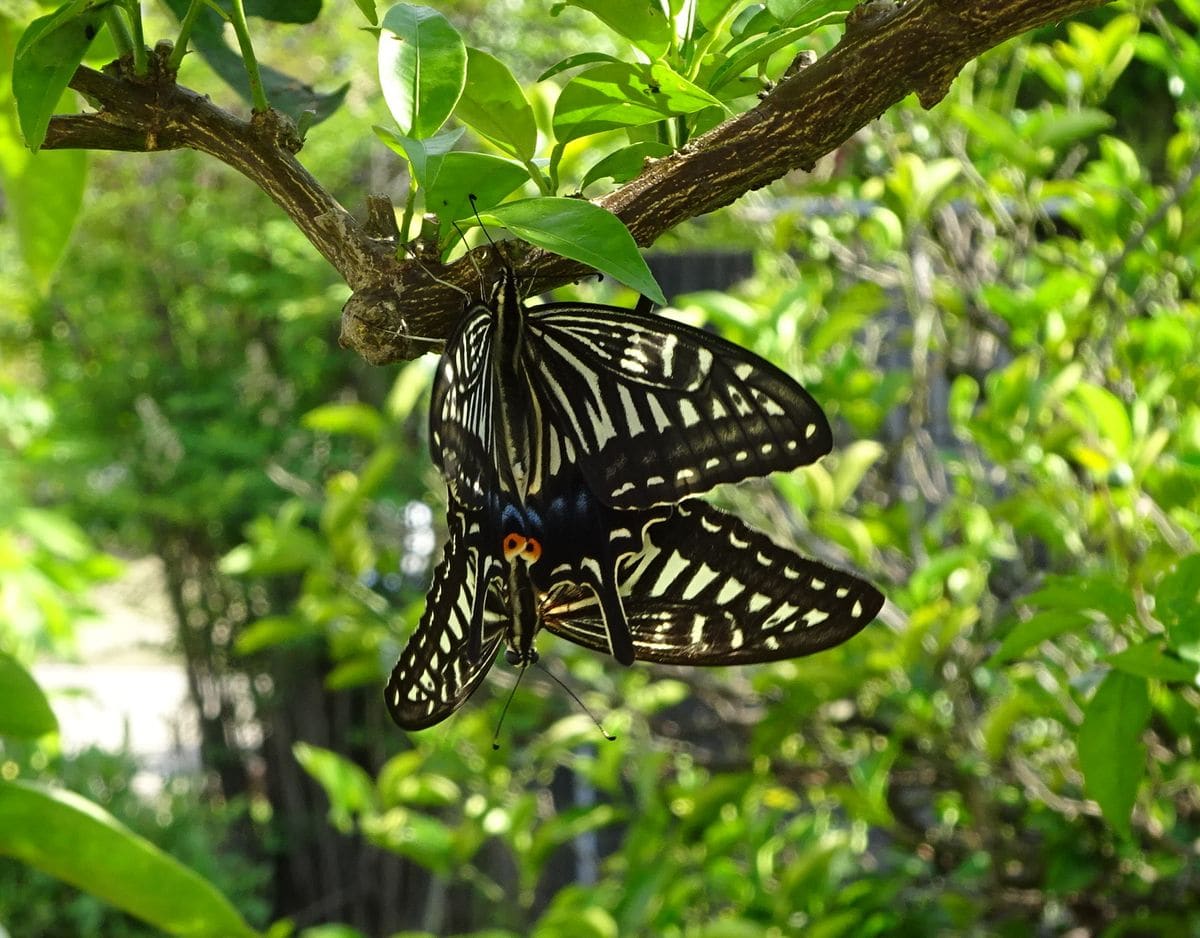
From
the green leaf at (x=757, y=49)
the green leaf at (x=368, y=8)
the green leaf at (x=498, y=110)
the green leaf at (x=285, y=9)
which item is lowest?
the green leaf at (x=498, y=110)

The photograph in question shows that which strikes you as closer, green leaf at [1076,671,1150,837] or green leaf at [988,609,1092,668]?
green leaf at [1076,671,1150,837]

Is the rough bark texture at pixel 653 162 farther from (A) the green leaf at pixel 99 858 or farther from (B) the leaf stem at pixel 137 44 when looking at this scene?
(A) the green leaf at pixel 99 858

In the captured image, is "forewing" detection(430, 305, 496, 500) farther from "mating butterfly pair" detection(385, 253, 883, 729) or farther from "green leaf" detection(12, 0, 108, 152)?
"green leaf" detection(12, 0, 108, 152)

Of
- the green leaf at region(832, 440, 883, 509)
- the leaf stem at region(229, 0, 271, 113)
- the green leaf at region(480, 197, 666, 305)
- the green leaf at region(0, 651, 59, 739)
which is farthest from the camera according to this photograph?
the green leaf at region(832, 440, 883, 509)

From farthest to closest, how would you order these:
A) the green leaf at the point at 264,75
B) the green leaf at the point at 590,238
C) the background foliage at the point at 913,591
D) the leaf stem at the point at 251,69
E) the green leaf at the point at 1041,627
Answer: the background foliage at the point at 913,591
the green leaf at the point at 1041,627
the green leaf at the point at 264,75
the leaf stem at the point at 251,69
the green leaf at the point at 590,238

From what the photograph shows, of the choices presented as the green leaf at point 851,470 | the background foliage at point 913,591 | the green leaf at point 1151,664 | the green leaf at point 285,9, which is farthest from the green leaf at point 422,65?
the green leaf at point 851,470

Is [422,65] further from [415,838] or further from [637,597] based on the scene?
[415,838]

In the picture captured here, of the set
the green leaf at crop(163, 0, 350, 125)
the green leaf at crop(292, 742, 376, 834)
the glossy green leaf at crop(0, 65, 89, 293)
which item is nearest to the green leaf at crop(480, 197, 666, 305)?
the green leaf at crop(163, 0, 350, 125)
